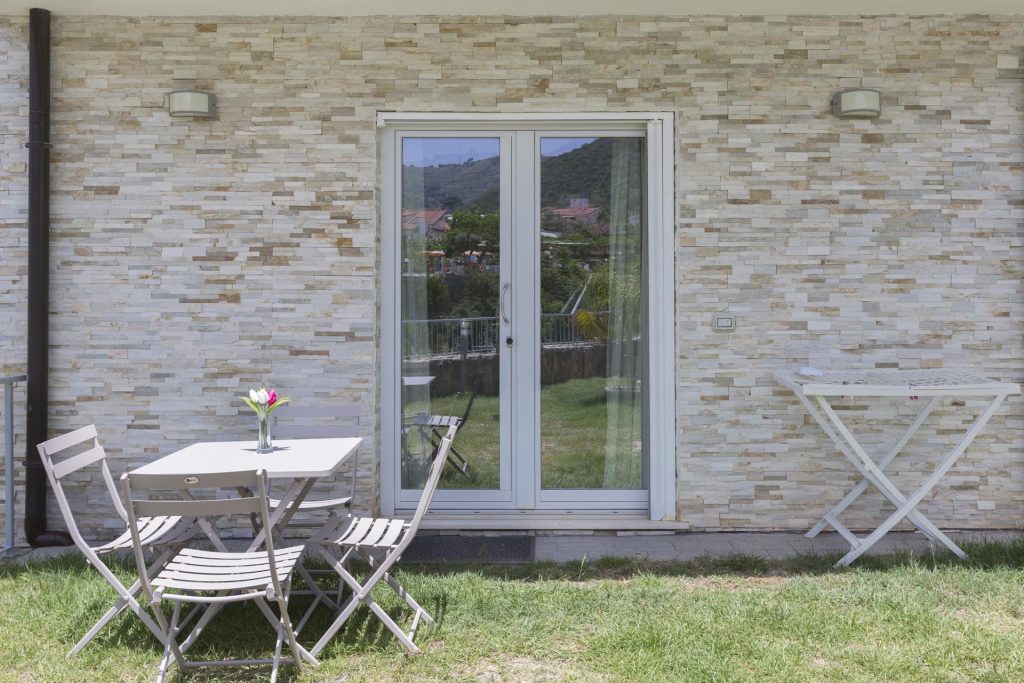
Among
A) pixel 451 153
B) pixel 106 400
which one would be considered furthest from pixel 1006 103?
pixel 106 400

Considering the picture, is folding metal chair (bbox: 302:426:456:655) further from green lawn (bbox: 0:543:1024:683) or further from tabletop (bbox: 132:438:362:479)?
tabletop (bbox: 132:438:362:479)

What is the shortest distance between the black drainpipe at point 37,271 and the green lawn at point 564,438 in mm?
2214

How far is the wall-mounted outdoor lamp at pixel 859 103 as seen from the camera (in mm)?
4961

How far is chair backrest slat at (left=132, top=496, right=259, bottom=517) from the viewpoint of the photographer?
2.88 meters

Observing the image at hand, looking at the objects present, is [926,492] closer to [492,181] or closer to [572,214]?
[572,214]

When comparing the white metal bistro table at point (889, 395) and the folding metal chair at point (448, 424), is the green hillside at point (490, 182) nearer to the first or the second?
the folding metal chair at point (448, 424)

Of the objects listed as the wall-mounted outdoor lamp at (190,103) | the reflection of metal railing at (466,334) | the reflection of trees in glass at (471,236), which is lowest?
the reflection of metal railing at (466,334)

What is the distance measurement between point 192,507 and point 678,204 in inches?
134

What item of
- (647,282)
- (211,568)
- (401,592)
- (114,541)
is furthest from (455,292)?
(211,568)

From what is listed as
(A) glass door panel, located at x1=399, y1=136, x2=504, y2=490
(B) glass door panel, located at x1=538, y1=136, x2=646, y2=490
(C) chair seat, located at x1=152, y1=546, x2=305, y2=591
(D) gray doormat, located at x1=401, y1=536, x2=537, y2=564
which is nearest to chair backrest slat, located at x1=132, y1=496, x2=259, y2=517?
(C) chair seat, located at x1=152, y1=546, x2=305, y2=591

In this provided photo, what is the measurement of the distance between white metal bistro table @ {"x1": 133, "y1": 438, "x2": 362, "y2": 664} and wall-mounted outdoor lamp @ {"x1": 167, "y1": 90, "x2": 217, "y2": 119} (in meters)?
2.07

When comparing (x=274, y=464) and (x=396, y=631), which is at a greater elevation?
(x=274, y=464)

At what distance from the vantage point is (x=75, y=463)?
3.79 metres

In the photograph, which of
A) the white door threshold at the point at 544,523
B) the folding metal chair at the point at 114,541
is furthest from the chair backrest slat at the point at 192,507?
the white door threshold at the point at 544,523
